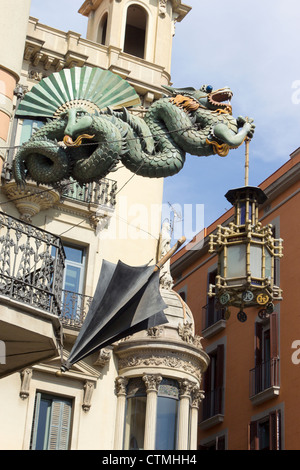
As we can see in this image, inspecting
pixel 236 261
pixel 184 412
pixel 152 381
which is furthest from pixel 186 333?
pixel 236 261

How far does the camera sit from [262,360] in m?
28.1

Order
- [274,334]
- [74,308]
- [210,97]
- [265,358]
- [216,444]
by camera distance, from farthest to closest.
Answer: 1. [216,444]
2. [265,358]
3. [274,334]
4. [74,308]
5. [210,97]

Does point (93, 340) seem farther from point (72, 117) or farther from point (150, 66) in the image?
point (150, 66)

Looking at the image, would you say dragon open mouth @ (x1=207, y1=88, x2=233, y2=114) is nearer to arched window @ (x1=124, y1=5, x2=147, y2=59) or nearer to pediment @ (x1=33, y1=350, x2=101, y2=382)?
pediment @ (x1=33, y1=350, x2=101, y2=382)

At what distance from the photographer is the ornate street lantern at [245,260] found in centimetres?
1119

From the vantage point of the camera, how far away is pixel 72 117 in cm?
1015

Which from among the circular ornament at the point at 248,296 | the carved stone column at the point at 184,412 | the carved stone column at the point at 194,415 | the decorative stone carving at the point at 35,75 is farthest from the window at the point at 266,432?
the circular ornament at the point at 248,296

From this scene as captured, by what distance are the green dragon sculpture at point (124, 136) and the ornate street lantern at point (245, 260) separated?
128 cm

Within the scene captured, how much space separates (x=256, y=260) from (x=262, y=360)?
16.9m

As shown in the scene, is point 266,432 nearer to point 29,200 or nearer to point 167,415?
point 167,415

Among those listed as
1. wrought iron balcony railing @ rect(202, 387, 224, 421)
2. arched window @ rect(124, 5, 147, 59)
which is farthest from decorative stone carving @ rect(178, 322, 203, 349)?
arched window @ rect(124, 5, 147, 59)

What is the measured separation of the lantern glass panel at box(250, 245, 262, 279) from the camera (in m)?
11.5

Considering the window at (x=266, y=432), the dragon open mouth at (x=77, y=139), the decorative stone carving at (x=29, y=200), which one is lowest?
the dragon open mouth at (x=77, y=139)

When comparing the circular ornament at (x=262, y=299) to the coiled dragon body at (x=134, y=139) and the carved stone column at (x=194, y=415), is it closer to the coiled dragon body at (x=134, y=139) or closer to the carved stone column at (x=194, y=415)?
the coiled dragon body at (x=134, y=139)
